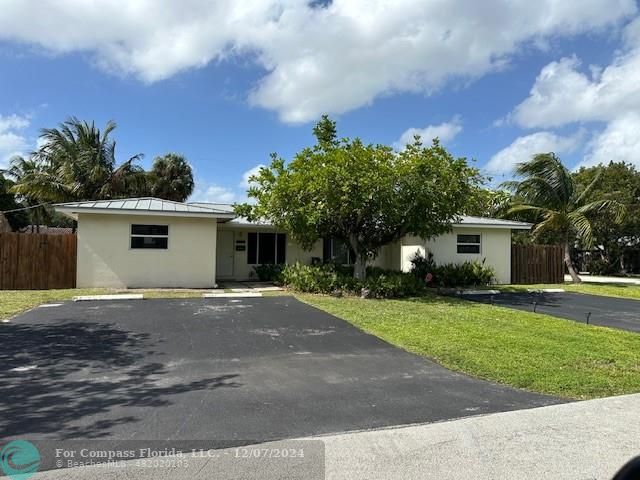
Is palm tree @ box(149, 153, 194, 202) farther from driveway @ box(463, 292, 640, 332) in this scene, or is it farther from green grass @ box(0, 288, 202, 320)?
driveway @ box(463, 292, 640, 332)

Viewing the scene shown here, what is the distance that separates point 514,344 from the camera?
778 cm

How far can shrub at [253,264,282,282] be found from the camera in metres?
18.0

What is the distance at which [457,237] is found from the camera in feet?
64.8

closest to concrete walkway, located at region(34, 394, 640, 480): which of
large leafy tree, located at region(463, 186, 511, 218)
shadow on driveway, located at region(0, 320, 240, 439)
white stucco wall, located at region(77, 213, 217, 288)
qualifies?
shadow on driveway, located at region(0, 320, 240, 439)

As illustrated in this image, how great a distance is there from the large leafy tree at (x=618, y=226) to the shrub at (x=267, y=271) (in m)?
20.5

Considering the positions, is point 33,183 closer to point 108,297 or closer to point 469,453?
point 108,297

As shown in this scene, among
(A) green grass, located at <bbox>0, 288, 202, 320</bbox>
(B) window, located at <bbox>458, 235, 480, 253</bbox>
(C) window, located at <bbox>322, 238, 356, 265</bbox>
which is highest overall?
(B) window, located at <bbox>458, 235, 480, 253</bbox>

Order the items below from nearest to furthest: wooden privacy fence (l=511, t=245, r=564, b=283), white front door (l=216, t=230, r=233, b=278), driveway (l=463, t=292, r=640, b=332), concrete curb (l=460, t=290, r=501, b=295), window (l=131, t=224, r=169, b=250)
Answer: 1. driveway (l=463, t=292, r=640, b=332)
2. window (l=131, t=224, r=169, b=250)
3. concrete curb (l=460, t=290, r=501, b=295)
4. white front door (l=216, t=230, r=233, b=278)
5. wooden privacy fence (l=511, t=245, r=564, b=283)

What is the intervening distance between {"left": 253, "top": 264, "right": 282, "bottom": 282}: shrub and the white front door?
1.09m

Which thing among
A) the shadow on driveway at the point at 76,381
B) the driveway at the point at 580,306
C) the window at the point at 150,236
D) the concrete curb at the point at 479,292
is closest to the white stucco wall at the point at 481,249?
the concrete curb at the point at 479,292

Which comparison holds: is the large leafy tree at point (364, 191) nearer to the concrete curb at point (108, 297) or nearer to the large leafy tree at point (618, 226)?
the concrete curb at point (108, 297)

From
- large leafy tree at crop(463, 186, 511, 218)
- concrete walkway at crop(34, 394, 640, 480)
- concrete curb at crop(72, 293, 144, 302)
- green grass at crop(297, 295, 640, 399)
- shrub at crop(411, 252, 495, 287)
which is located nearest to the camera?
concrete walkway at crop(34, 394, 640, 480)

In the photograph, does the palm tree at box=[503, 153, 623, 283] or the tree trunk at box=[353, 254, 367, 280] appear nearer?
the tree trunk at box=[353, 254, 367, 280]

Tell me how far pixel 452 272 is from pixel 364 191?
7177 millimetres
